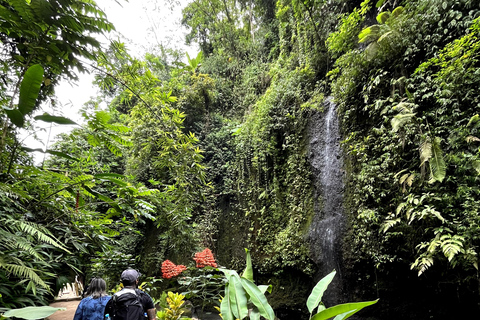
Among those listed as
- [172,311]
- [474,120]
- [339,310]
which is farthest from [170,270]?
[474,120]

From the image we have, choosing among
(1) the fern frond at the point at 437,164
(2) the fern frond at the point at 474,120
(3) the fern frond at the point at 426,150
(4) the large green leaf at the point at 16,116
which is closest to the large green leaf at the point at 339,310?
(4) the large green leaf at the point at 16,116

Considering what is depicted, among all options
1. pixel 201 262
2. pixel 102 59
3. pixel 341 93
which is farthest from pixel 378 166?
pixel 102 59

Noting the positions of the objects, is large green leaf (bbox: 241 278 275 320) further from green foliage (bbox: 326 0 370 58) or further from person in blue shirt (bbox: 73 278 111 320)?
green foliage (bbox: 326 0 370 58)

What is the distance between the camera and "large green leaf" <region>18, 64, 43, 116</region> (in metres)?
1.29

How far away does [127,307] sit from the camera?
222cm

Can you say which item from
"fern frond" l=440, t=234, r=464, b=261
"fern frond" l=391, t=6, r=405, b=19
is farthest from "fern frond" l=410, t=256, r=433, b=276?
"fern frond" l=391, t=6, r=405, b=19

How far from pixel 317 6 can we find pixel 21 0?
6.19 m

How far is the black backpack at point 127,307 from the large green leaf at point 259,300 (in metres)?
1.48

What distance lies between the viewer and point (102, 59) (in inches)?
88.6

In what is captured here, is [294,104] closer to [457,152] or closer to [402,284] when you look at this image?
[457,152]

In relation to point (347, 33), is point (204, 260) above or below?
below

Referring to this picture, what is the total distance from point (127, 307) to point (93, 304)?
2.17ft

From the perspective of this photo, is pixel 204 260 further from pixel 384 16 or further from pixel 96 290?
pixel 384 16

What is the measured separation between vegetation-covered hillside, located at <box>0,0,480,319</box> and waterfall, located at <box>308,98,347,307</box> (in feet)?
0.47
